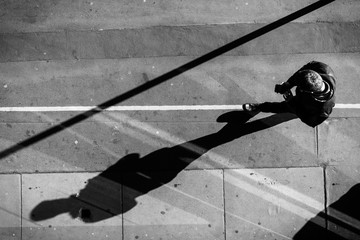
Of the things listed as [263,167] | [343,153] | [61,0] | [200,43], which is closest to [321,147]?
[343,153]

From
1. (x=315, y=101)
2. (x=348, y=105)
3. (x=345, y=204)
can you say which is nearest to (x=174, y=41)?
(x=315, y=101)

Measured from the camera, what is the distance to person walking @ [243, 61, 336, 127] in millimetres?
5719

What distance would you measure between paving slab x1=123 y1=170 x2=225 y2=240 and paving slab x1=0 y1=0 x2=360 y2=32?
2.98 meters

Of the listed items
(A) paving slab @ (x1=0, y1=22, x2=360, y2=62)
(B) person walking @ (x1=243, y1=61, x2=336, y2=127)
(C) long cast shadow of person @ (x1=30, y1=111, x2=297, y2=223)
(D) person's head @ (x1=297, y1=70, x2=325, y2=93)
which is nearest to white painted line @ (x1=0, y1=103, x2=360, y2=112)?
(C) long cast shadow of person @ (x1=30, y1=111, x2=297, y2=223)

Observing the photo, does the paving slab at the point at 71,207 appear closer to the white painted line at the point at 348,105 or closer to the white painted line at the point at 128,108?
the white painted line at the point at 128,108

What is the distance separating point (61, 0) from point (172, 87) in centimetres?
280

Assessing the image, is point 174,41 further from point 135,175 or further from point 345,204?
point 345,204

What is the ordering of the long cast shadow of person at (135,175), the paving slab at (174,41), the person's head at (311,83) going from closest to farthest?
the person's head at (311,83) < the long cast shadow of person at (135,175) < the paving slab at (174,41)

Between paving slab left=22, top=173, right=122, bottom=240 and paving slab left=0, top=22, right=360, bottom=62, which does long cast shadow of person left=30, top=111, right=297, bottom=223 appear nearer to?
paving slab left=22, top=173, right=122, bottom=240

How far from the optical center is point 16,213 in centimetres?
806

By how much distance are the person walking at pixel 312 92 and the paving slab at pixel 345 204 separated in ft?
7.06

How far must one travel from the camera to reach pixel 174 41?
8.24 m

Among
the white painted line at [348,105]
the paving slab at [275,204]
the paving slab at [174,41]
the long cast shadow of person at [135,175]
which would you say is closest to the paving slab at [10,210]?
the long cast shadow of person at [135,175]

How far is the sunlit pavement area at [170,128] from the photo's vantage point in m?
7.96
